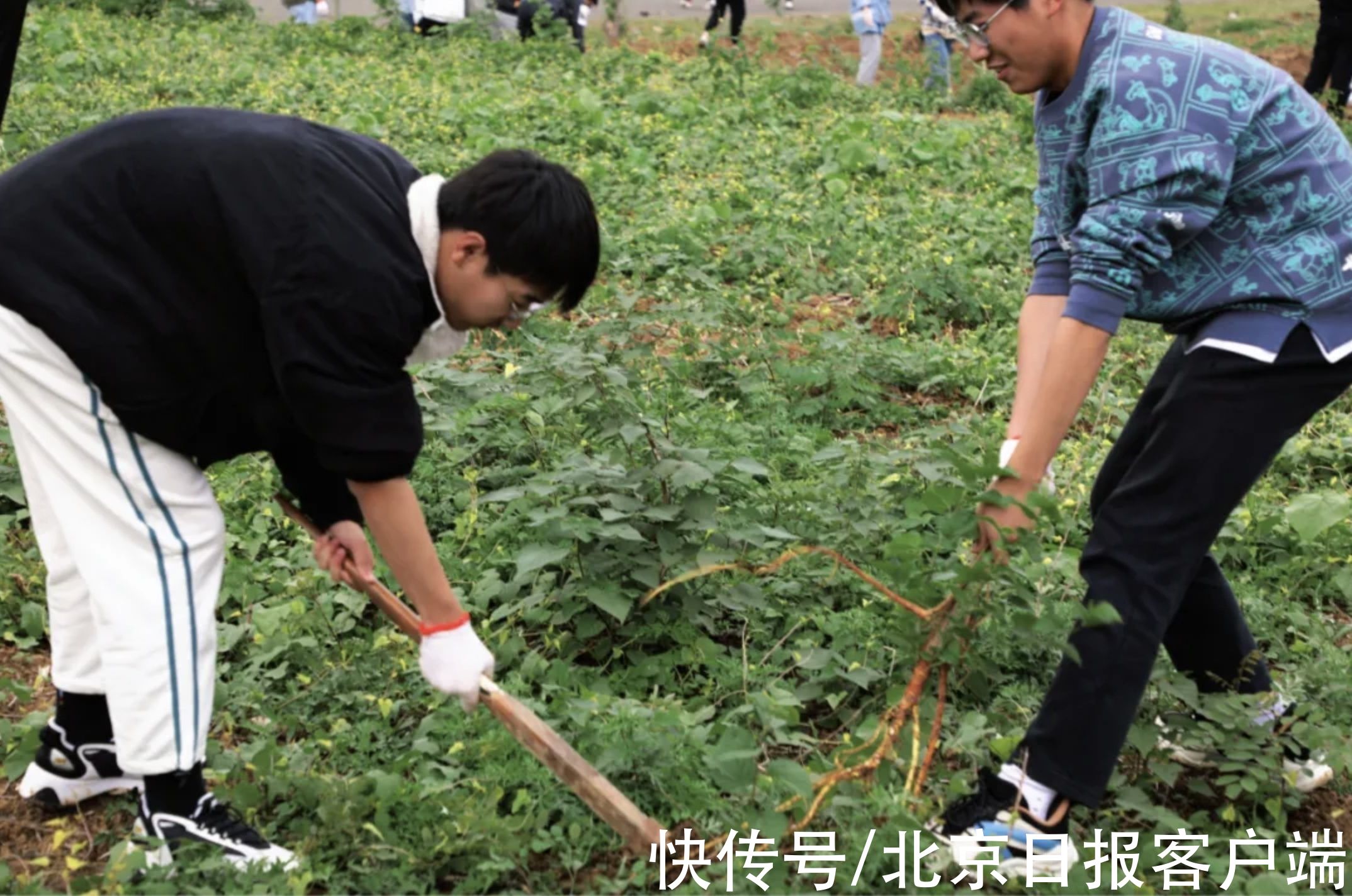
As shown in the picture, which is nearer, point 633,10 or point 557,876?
point 557,876

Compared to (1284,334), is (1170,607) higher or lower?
lower

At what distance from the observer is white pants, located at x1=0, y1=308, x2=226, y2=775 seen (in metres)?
2.25

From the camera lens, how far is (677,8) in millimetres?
17234

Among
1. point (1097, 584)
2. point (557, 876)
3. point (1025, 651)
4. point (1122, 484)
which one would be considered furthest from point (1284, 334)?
point (557, 876)

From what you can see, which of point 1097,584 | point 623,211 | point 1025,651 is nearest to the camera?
point 1097,584

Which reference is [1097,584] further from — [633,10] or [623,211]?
[633,10]

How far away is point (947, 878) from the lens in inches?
101

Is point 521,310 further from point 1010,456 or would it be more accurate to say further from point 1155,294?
point 1155,294

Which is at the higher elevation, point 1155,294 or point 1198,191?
point 1198,191

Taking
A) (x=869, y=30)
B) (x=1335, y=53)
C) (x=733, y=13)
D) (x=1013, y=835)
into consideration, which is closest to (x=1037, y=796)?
(x=1013, y=835)

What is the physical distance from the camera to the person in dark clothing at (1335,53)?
10.0 meters

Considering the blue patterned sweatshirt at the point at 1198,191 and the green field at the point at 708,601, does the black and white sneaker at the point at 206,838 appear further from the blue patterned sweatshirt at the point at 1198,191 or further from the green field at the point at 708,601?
the blue patterned sweatshirt at the point at 1198,191

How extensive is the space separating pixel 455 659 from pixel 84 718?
0.78 metres

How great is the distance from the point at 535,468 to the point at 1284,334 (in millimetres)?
2076
